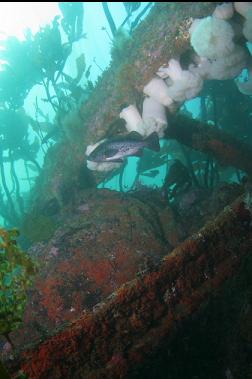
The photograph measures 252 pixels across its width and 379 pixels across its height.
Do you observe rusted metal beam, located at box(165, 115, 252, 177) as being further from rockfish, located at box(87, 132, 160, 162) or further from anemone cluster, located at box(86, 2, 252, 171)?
rockfish, located at box(87, 132, 160, 162)

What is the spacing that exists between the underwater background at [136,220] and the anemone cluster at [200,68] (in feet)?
0.07

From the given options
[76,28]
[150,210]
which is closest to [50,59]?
[76,28]

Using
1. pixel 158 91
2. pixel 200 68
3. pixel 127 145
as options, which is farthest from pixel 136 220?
pixel 200 68

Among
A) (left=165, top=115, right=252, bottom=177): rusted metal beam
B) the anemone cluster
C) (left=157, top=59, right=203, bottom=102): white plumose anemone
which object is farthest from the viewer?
(left=157, top=59, right=203, bottom=102): white plumose anemone

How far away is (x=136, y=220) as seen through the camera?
16.8 ft

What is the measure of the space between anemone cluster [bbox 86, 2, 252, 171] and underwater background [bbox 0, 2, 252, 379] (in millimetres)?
21

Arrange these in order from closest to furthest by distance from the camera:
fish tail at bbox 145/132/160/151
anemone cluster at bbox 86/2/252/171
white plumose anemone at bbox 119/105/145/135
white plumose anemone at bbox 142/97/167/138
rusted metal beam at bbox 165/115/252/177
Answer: anemone cluster at bbox 86/2/252/171, rusted metal beam at bbox 165/115/252/177, fish tail at bbox 145/132/160/151, white plumose anemone at bbox 142/97/167/138, white plumose anemone at bbox 119/105/145/135

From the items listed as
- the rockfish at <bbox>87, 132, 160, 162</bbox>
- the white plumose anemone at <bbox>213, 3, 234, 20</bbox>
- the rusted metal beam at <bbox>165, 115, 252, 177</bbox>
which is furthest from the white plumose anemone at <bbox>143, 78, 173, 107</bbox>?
the white plumose anemone at <bbox>213, 3, 234, 20</bbox>

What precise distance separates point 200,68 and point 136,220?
104 inches

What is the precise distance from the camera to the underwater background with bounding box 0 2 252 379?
8.14 feet

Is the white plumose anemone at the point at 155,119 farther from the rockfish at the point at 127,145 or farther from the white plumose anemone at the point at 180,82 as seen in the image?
the rockfish at the point at 127,145

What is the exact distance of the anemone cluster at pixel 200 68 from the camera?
481 cm

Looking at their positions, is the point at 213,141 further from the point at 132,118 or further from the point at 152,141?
the point at 132,118

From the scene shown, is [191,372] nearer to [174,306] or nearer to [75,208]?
[174,306]
